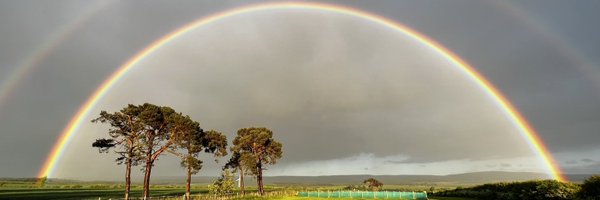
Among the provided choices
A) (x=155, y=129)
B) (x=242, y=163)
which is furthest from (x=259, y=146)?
(x=155, y=129)

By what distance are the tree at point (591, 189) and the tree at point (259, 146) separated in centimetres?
5544

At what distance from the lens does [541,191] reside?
45.8 metres

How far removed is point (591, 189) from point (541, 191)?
8035 mm

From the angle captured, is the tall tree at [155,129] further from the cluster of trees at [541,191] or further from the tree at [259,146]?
the cluster of trees at [541,191]

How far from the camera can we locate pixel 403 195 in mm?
66125

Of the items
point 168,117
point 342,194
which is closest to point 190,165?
point 168,117

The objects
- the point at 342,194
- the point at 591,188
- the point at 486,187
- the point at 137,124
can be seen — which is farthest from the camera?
the point at 342,194

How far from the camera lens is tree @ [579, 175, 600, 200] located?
36997mm

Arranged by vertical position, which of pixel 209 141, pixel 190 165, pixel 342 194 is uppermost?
pixel 209 141

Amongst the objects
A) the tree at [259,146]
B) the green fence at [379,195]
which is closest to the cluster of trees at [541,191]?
the green fence at [379,195]

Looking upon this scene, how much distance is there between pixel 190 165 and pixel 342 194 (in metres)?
31.9

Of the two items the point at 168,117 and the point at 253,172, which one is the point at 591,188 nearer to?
the point at 168,117

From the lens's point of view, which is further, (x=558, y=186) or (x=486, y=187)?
(x=486, y=187)

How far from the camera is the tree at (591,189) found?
36997 mm
